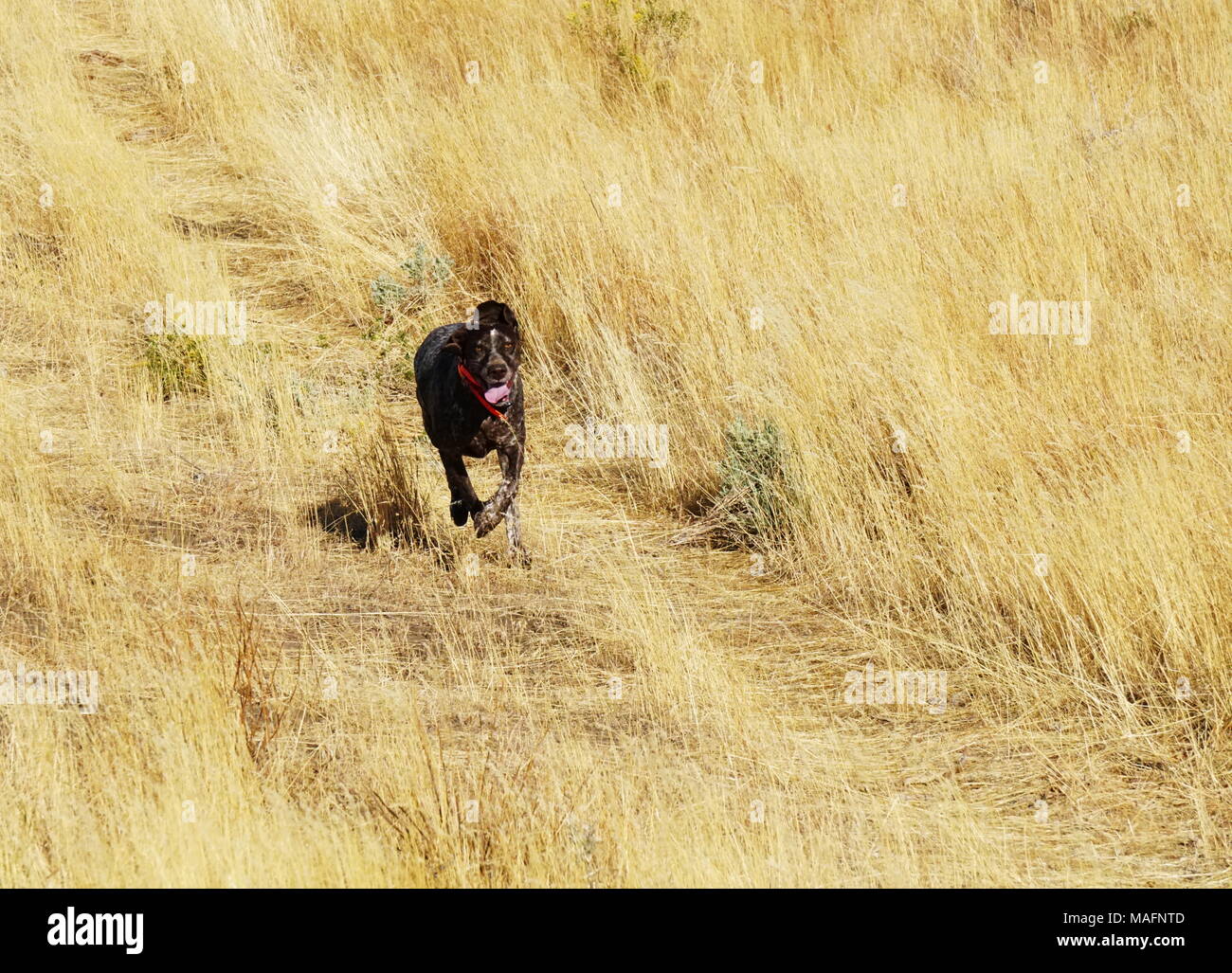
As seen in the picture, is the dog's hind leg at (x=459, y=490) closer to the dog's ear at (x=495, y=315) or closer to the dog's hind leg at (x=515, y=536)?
the dog's hind leg at (x=515, y=536)

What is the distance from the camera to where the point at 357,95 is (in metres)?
9.92

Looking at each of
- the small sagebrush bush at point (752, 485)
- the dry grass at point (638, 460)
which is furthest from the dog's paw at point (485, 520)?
the small sagebrush bush at point (752, 485)

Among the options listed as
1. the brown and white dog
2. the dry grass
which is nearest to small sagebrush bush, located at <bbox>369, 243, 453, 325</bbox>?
the dry grass

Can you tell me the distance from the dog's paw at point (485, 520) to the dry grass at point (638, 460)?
0.58ft

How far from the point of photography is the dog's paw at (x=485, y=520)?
5723 mm

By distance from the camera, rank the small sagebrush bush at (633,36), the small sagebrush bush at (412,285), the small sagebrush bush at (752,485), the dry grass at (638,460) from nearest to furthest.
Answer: the dry grass at (638,460) → the small sagebrush bush at (752,485) → the small sagebrush bush at (412,285) → the small sagebrush bush at (633,36)

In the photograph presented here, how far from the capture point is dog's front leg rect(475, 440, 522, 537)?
5734 millimetres

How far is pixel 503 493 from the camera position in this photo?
19.0ft

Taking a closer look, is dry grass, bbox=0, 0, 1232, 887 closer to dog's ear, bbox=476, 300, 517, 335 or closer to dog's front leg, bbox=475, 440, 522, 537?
dog's front leg, bbox=475, 440, 522, 537

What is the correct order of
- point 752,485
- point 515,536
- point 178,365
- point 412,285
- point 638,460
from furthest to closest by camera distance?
point 412,285 < point 178,365 < point 638,460 < point 752,485 < point 515,536

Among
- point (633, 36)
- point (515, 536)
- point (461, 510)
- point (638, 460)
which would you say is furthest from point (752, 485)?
point (633, 36)

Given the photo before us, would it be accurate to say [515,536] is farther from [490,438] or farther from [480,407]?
[480,407]

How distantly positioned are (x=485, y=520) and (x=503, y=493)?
0.49 feet

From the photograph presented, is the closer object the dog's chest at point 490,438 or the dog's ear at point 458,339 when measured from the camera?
the dog's ear at point 458,339
